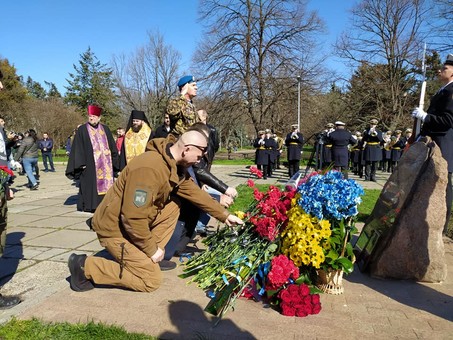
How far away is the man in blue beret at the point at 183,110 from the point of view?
435 cm

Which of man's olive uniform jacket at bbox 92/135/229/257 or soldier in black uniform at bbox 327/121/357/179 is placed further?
soldier in black uniform at bbox 327/121/357/179

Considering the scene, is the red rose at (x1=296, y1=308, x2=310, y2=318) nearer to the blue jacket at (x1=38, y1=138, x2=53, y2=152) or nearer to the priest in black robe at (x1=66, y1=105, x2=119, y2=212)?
the priest in black robe at (x1=66, y1=105, x2=119, y2=212)

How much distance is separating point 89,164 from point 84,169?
0.13 meters

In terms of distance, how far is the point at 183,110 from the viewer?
4.34m

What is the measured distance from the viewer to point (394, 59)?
29.9 meters

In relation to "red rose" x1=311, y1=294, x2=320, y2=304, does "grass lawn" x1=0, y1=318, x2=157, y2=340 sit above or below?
below

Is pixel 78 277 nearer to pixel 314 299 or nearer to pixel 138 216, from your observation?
pixel 138 216

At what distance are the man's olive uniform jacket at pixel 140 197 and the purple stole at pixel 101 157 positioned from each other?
383cm

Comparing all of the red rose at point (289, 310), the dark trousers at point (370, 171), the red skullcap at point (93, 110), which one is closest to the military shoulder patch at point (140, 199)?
the red rose at point (289, 310)


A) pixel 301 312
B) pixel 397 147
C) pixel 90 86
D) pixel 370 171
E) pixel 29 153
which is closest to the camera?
pixel 301 312

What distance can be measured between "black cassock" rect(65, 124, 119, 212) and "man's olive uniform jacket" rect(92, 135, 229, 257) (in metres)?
3.73

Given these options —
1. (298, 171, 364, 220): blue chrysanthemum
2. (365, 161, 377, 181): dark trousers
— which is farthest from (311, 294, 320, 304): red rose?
(365, 161, 377, 181): dark trousers

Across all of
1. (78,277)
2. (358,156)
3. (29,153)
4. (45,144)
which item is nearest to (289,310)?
(78,277)

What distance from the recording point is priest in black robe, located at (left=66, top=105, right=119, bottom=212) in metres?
6.89
